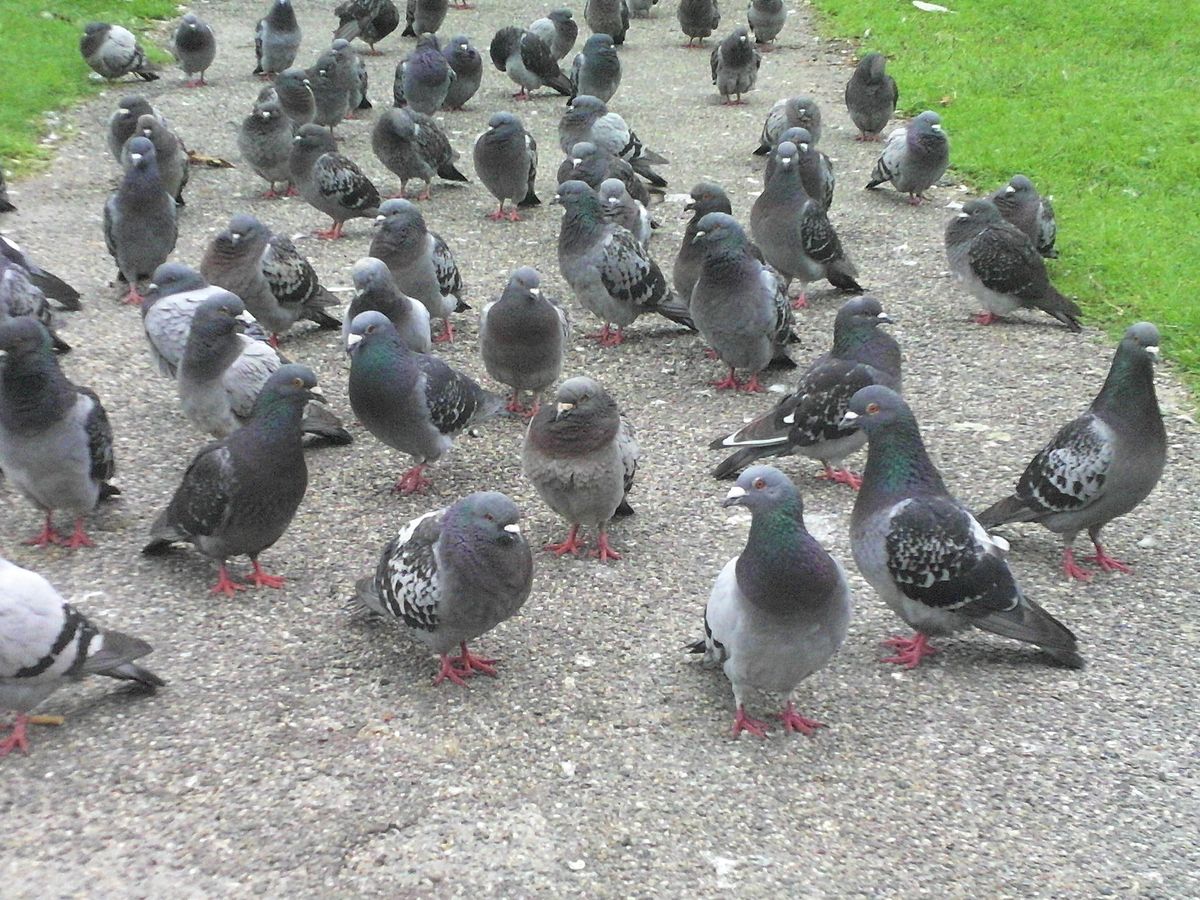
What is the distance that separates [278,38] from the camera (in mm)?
15562

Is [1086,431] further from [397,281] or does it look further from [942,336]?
[397,281]

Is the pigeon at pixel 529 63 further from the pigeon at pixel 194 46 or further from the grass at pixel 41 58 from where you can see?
the grass at pixel 41 58

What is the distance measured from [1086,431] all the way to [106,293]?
6861mm

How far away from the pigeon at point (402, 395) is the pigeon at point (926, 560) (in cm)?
231

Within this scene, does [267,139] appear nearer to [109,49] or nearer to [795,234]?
[109,49]

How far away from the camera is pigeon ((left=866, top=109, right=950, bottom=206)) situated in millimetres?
11297

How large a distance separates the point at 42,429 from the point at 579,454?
2.47 meters

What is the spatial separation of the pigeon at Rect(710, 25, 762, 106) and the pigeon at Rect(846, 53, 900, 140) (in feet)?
5.71

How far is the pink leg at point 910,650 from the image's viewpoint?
5371 millimetres

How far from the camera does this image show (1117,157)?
481 inches

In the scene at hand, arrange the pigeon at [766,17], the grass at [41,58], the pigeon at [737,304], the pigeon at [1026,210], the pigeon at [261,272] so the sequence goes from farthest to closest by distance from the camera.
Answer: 1. the pigeon at [766,17]
2. the grass at [41,58]
3. the pigeon at [1026,210]
4. the pigeon at [261,272]
5. the pigeon at [737,304]

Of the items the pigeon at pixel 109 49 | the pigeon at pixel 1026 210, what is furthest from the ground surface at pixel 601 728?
the pigeon at pixel 109 49

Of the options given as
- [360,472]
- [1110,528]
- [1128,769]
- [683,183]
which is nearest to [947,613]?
[1128,769]

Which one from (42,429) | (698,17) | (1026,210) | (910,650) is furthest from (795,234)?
(698,17)
